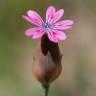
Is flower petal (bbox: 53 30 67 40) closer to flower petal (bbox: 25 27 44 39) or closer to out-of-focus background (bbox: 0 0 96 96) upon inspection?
flower petal (bbox: 25 27 44 39)

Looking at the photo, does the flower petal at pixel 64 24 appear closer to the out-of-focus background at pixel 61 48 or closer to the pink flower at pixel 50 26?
the pink flower at pixel 50 26

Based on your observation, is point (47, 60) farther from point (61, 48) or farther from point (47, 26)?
point (61, 48)

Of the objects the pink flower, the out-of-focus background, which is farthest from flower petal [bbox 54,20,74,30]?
the out-of-focus background

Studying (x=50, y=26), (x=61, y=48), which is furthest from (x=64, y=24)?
(x=61, y=48)

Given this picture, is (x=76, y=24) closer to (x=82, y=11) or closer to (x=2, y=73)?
(x=82, y=11)

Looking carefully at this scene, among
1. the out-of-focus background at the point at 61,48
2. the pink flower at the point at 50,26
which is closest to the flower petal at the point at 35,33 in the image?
the pink flower at the point at 50,26

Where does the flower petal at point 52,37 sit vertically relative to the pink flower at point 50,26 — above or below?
below
